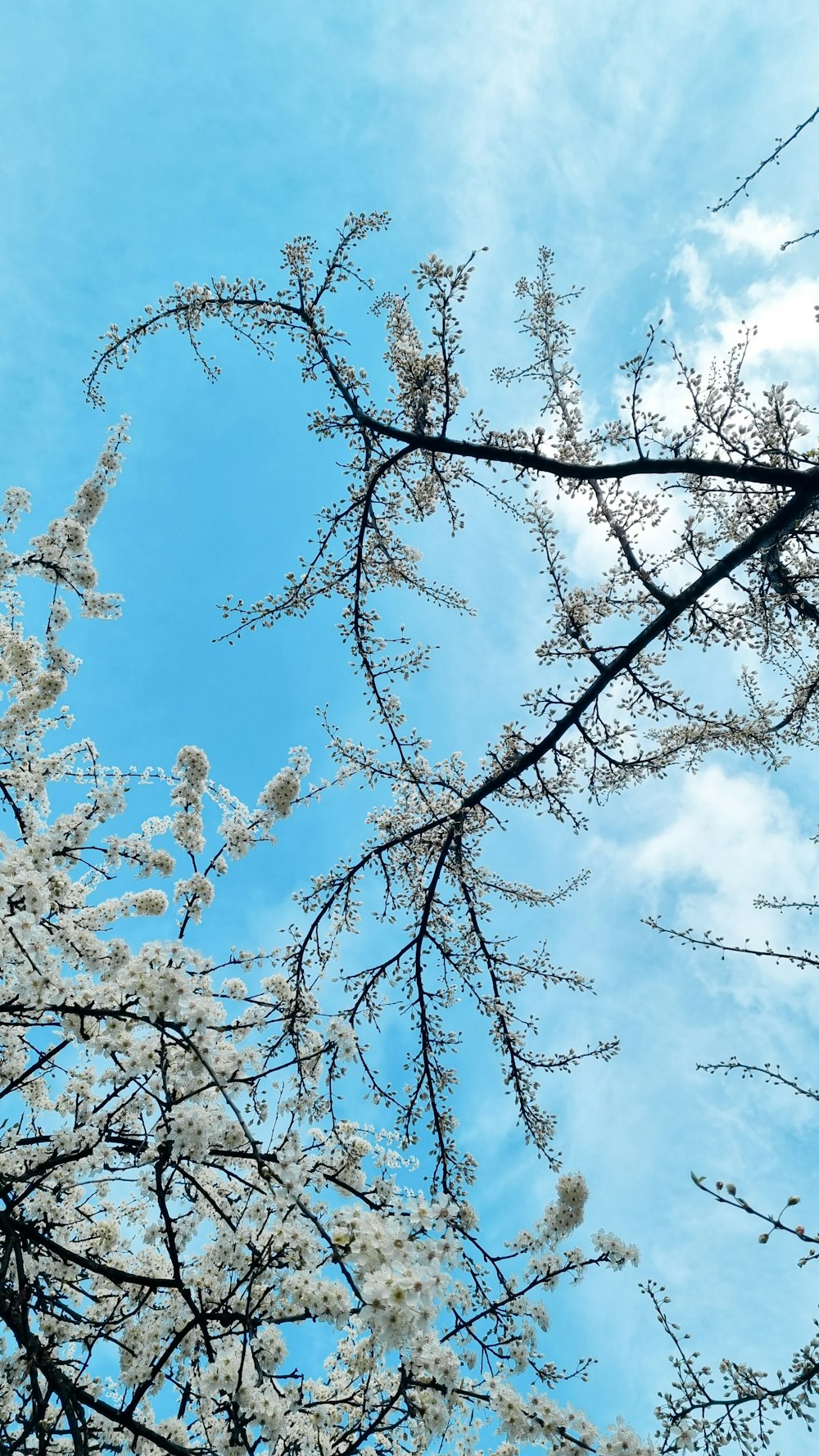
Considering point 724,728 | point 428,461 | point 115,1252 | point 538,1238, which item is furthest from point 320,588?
point 115,1252

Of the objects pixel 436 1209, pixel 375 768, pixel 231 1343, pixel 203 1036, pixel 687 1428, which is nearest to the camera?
pixel 436 1209

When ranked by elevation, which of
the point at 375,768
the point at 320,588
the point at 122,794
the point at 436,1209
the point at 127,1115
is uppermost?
the point at 320,588

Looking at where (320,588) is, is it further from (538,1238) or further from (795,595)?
(538,1238)

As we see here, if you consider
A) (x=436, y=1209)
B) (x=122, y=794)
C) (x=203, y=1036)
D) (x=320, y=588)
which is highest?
(x=320, y=588)

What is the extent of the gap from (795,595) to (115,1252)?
754cm

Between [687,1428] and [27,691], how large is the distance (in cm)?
574

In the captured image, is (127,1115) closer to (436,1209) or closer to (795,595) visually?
(436,1209)

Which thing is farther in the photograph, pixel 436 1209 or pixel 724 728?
pixel 724 728

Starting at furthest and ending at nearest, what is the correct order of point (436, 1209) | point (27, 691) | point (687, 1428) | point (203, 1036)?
1. point (27, 691)
2. point (203, 1036)
3. point (687, 1428)
4. point (436, 1209)

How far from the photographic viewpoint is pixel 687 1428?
3422 millimetres

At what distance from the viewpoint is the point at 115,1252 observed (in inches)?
236

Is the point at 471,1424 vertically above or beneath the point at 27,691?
beneath

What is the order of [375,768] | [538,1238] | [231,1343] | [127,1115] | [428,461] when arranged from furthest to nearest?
[375,768]
[428,461]
[127,1115]
[538,1238]
[231,1343]

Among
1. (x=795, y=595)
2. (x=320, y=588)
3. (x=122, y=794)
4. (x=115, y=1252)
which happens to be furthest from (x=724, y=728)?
(x=115, y=1252)
